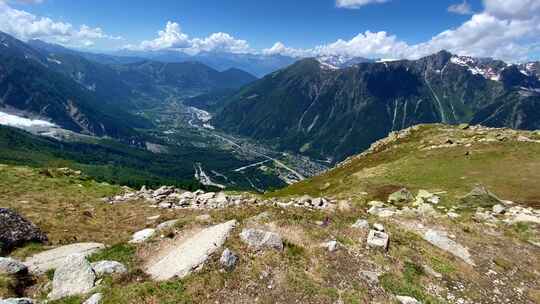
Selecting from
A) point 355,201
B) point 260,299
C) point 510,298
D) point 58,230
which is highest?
point 260,299

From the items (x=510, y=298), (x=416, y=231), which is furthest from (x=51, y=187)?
(x=510, y=298)

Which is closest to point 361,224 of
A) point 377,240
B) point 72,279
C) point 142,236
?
point 377,240

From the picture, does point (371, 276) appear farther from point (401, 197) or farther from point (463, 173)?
point (463, 173)

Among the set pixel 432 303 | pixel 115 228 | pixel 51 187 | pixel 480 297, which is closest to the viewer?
pixel 432 303

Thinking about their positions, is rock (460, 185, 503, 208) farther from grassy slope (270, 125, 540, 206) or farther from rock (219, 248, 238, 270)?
rock (219, 248, 238, 270)

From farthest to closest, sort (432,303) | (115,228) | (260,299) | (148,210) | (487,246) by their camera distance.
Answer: (148,210)
(115,228)
(487,246)
(432,303)
(260,299)

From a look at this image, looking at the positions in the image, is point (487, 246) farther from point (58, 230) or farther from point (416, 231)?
point (58, 230)

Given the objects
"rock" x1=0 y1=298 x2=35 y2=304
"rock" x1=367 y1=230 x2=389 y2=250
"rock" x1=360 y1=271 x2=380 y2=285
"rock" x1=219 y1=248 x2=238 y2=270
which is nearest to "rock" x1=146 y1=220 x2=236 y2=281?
"rock" x1=219 y1=248 x2=238 y2=270

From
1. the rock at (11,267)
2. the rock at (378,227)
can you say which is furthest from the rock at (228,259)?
the rock at (378,227)
